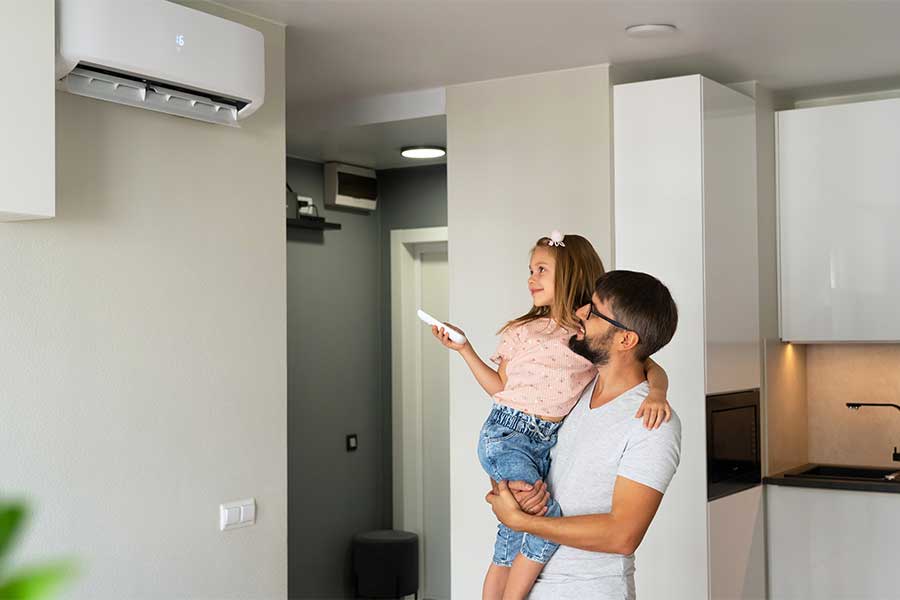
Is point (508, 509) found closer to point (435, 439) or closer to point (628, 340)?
point (628, 340)

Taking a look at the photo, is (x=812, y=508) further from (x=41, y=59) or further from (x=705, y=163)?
(x=41, y=59)

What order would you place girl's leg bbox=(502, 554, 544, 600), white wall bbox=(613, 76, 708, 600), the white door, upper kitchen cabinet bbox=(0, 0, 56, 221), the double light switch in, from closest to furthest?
girl's leg bbox=(502, 554, 544, 600)
upper kitchen cabinet bbox=(0, 0, 56, 221)
the double light switch
white wall bbox=(613, 76, 708, 600)
the white door

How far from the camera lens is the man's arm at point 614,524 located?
73.2 inches

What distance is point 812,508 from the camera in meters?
4.07

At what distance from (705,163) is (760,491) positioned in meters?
1.45

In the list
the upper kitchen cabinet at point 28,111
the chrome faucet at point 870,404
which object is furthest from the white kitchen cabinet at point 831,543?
the upper kitchen cabinet at point 28,111

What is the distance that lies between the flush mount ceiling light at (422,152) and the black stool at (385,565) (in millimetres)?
2138

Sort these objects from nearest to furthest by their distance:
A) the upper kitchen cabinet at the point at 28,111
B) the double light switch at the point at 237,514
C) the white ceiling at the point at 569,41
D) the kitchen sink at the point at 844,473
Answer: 1. the upper kitchen cabinet at the point at 28,111
2. the double light switch at the point at 237,514
3. the white ceiling at the point at 569,41
4. the kitchen sink at the point at 844,473

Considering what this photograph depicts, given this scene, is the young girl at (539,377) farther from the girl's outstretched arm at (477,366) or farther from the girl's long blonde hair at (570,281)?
the girl's outstretched arm at (477,366)

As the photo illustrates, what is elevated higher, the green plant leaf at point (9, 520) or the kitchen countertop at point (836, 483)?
the green plant leaf at point (9, 520)

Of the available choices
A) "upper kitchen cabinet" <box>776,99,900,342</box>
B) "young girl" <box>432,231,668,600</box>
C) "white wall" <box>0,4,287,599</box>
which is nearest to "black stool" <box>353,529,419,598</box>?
"white wall" <box>0,4,287,599</box>

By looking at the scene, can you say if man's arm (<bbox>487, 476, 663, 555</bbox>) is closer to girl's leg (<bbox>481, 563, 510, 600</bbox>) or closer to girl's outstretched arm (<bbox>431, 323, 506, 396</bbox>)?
girl's leg (<bbox>481, 563, 510, 600</bbox>)

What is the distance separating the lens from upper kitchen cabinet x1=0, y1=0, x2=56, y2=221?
7.28 feet

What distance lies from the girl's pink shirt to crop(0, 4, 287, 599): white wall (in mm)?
989
